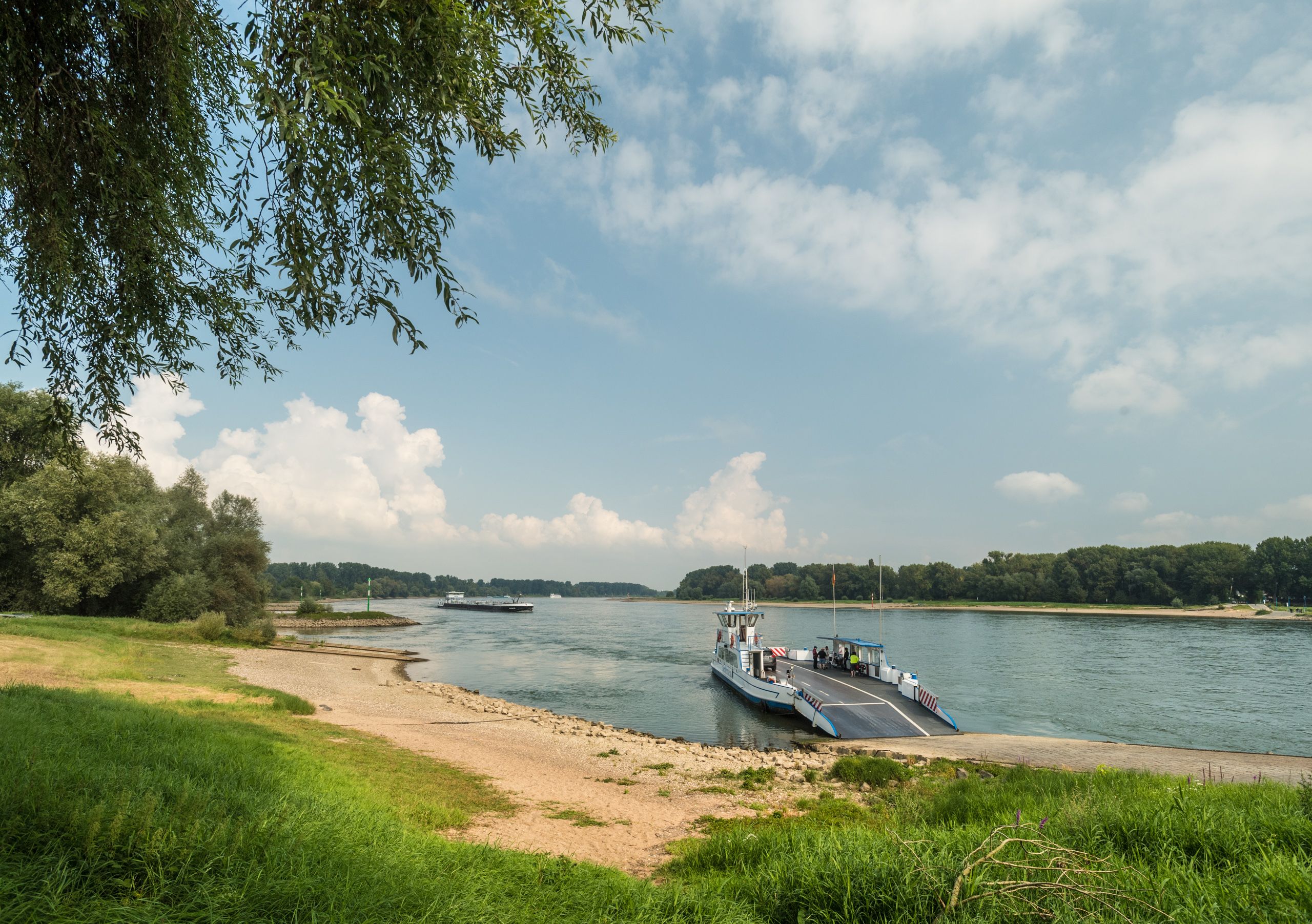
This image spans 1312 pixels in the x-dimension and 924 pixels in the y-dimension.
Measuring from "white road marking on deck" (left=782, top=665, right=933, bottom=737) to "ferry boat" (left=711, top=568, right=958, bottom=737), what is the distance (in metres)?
0.04

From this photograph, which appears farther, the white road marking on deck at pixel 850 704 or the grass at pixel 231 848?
the white road marking on deck at pixel 850 704

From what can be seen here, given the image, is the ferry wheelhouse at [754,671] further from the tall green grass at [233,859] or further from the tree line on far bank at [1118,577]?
the tree line on far bank at [1118,577]

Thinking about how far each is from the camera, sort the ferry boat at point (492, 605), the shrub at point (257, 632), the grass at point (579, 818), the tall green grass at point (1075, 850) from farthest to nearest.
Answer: the ferry boat at point (492, 605), the shrub at point (257, 632), the grass at point (579, 818), the tall green grass at point (1075, 850)

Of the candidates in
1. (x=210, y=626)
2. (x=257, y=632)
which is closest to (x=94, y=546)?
(x=210, y=626)

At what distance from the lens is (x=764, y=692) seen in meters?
25.7

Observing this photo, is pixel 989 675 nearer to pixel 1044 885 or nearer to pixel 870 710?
pixel 870 710

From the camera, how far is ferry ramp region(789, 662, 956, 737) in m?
20.7

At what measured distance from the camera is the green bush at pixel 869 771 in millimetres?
14266

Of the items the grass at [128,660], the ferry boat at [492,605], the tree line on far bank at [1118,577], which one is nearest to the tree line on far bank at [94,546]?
the grass at [128,660]

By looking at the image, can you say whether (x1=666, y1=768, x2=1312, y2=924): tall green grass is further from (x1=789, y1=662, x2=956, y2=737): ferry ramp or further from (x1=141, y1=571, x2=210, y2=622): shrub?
Result: (x1=141, y1=571, x2=210, y2=622): shrub

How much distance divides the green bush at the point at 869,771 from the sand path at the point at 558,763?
0.99 meters

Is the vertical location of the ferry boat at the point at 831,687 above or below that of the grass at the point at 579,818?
below

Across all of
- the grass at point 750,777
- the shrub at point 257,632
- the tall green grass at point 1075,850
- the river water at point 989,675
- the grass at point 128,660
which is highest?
the tall green grass at point 1075,850

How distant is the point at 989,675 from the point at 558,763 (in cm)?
3311
